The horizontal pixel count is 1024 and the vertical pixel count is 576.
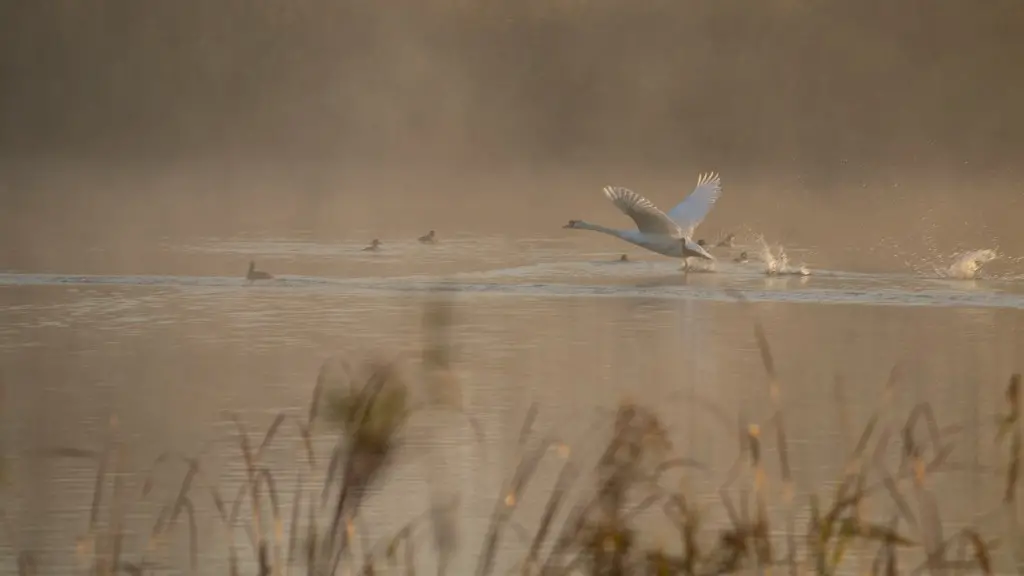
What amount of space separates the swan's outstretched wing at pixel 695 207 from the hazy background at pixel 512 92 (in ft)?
55.1

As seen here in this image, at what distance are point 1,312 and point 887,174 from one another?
81.4ft

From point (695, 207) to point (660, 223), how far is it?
2.89ft

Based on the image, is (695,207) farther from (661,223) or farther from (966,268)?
(966,268)

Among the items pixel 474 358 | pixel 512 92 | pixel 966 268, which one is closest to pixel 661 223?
pixel 966 268

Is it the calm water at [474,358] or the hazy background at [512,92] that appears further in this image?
the hazy background at [512,92]

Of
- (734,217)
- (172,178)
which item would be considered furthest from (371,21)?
(734,217)

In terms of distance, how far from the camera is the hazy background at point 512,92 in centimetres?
3766

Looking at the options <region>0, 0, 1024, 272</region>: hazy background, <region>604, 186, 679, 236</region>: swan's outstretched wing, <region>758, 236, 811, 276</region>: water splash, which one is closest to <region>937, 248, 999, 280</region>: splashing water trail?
<region>758, 236, 811, 276</region>: water splash

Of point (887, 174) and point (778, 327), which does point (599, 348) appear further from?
point (887, 174)

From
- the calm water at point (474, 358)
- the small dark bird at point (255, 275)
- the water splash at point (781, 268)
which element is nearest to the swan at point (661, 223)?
the calm water at point (474, 358)

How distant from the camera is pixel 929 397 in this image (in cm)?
876

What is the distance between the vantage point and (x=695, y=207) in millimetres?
14859

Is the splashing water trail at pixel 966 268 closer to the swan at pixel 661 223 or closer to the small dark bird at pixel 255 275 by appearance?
the swan at pixel 661 223

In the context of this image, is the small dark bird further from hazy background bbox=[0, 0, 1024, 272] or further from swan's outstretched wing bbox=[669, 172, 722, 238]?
hazy background bbox=[0, 0, 1024, 272]
